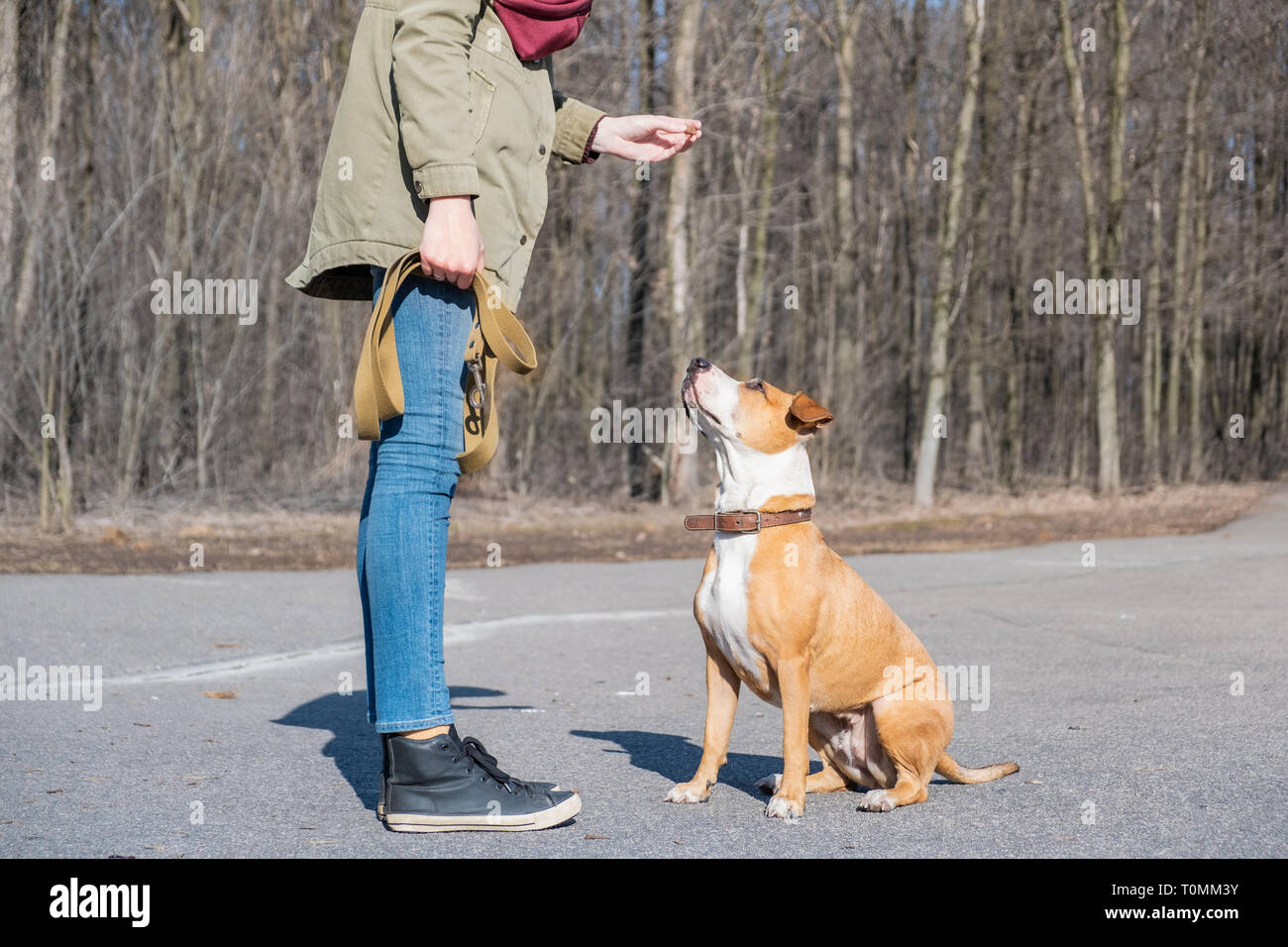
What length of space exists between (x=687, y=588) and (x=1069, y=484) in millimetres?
17896

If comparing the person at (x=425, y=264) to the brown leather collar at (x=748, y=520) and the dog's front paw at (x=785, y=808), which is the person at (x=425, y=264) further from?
the brown leather collar at (x=748, y=520)

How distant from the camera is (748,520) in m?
3.62

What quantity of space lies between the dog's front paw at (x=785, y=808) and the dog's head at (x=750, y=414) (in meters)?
1.01

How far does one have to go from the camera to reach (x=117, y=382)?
44.8 feet

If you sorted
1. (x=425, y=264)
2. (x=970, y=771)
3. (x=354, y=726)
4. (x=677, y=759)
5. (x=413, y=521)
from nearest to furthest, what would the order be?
(x=425, y=264) → (x=413, y=521) → (x=970, y=771) → (x=677, y=759) → (x=354, y=726)

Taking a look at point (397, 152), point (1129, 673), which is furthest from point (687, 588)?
point (397, 152)

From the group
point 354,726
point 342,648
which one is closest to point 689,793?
point 354,726

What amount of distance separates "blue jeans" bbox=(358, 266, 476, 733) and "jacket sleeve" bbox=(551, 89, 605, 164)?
100cm

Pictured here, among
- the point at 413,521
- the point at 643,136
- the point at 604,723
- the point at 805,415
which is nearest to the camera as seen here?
the point at 413,521

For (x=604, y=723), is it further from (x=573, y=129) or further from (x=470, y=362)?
(x=573, y=129)

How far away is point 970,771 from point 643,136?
2249mm

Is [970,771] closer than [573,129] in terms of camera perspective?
Yes

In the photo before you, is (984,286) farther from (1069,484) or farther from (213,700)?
(213,700)

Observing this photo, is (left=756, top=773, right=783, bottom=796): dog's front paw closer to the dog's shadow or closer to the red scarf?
the dog's shadow
